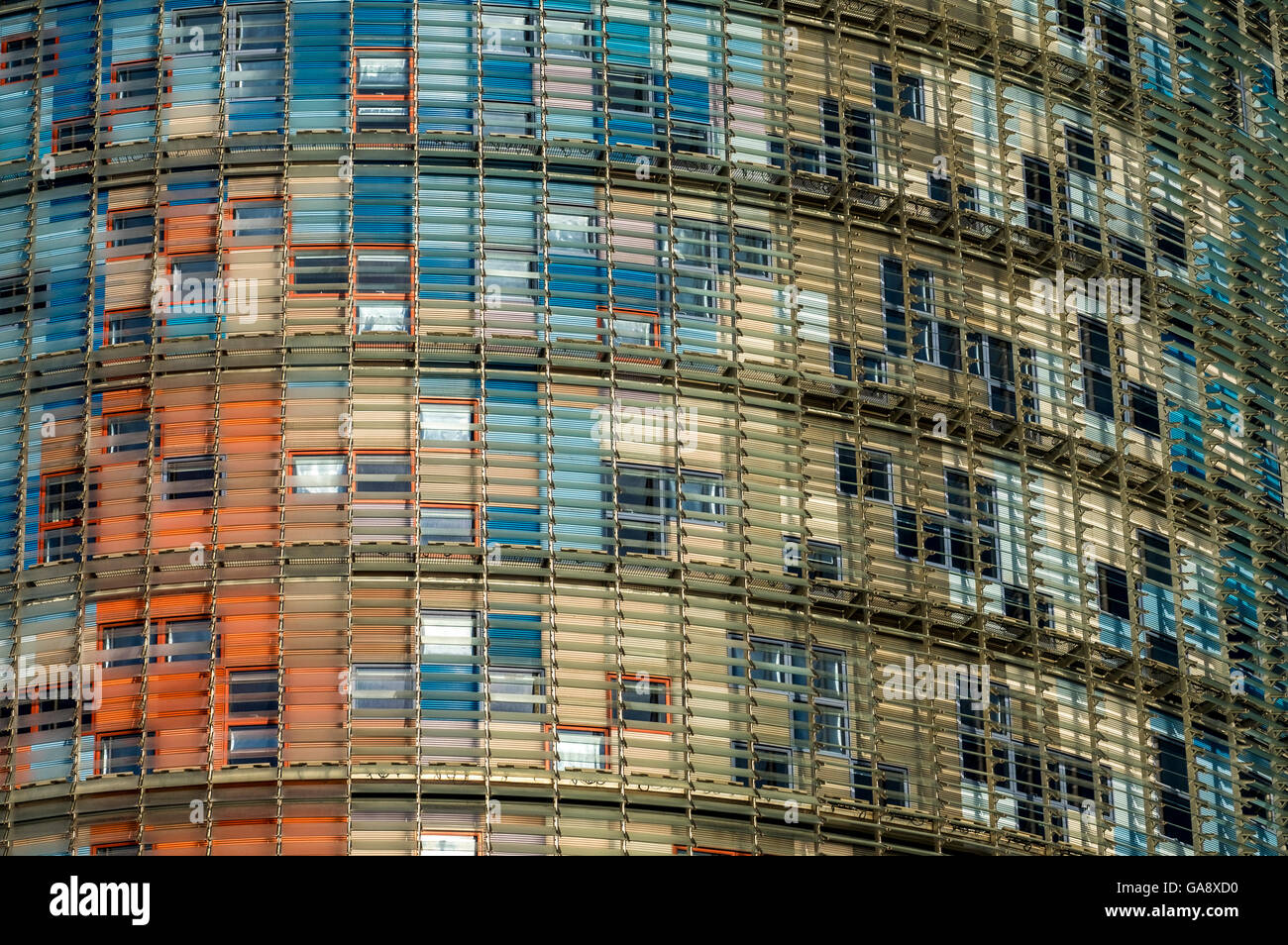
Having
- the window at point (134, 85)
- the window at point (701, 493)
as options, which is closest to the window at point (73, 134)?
the window at point (134, 85)

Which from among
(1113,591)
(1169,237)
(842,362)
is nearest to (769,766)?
(842,362)

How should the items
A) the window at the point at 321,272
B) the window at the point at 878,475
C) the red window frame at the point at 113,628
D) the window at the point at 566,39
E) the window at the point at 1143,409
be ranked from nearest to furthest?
the red window frame at the point at 113,628, the window at the point at 321,272, the window at the point at 566,39, the window at the point at 878,475, the window at the point at 1143,409

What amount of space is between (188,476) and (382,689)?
4.00 m

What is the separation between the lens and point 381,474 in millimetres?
33594

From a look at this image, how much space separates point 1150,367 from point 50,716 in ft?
A: 57.2

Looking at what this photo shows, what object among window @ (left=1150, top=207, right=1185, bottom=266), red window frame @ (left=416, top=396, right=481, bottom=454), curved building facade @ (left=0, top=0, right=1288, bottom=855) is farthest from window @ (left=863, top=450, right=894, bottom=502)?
window @ (left=1150, top=207, right=1185, bottom=266)

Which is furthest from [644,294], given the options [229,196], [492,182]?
[229,196]

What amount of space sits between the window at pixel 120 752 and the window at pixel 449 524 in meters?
4.45

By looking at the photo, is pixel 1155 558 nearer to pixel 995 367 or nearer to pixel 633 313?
pixel 995 367

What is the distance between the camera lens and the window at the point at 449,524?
33.5m

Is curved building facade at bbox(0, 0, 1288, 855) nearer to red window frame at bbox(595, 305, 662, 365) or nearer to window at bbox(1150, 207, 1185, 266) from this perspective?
red window frame at bbox(595, 305, 662, 365)

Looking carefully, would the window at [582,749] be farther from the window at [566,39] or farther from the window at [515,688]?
the window at [566,39]

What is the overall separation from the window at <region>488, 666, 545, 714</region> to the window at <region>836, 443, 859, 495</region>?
18.1 feet
